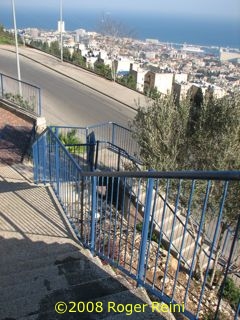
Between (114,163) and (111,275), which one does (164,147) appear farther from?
(111,275)

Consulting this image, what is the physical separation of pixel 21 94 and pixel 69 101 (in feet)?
26.9

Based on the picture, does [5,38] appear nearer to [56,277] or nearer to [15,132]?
[15,132]

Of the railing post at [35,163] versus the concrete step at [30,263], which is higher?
the concrete step at [30,263]

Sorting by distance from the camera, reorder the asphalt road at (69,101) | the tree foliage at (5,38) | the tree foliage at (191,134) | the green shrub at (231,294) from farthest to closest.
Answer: the tree foliage at (5,38), the asphalt road at (69,101), the tree foliage at (191,134), the green shrub at (231,294)

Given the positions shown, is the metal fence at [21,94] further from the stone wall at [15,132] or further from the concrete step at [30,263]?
the concrete step at [30,263]

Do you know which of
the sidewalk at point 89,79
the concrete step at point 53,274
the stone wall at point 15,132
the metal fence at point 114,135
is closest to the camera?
the concrete step at point 53,274

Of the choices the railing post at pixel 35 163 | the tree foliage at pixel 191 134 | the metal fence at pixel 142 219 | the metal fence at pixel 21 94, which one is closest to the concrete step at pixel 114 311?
the metal fence at pixel 142 219

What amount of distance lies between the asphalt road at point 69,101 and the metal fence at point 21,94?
3.04 m

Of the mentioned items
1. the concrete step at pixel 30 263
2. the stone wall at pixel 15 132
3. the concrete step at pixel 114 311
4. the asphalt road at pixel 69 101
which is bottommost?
the asphalt road at pixel 69 101

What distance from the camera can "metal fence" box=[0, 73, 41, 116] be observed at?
1373cm

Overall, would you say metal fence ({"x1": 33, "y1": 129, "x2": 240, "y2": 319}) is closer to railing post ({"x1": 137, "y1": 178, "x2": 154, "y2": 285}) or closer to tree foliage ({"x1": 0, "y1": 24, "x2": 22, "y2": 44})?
railing post ({"x1": 137, "y1": 178, "x2": 154, "y2": 285})

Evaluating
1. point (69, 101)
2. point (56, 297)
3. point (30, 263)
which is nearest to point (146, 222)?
point (56, 297)

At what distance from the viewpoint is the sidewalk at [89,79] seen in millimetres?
24905

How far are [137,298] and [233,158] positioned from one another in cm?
428
